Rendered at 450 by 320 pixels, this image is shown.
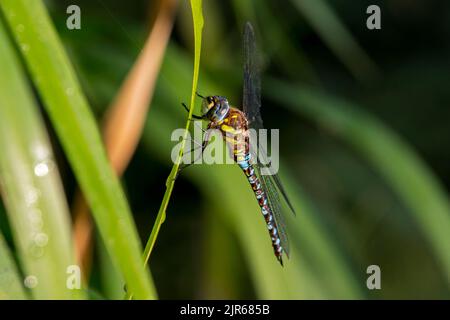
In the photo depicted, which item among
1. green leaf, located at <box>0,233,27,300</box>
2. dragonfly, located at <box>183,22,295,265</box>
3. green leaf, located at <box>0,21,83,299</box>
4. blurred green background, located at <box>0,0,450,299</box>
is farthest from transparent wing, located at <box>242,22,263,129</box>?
green leaf, located at <box>0,233,27,300</box>

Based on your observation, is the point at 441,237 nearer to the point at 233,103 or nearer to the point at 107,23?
the point at 233,103

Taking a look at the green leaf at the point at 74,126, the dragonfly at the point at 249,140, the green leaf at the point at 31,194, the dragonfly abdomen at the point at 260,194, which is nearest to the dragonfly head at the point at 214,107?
the dragonfly at the point at 249,140

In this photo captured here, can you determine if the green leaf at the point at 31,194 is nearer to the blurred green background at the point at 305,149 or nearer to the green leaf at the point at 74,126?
the green leaf at the point at 74,126

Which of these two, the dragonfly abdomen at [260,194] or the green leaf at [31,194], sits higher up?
the green leaf at [31,194]

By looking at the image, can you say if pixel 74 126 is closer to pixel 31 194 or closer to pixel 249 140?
pixel 31 194

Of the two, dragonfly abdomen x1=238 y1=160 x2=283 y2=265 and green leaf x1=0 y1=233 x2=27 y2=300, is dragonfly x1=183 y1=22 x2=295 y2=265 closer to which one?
dragonfly abdomen x1=238 y1=160 x2=283 y2=265

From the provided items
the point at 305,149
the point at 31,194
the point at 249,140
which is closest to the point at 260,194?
the point at 249,140
